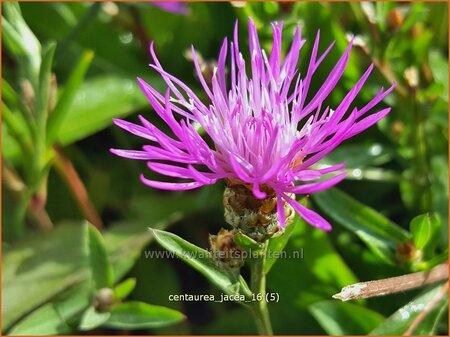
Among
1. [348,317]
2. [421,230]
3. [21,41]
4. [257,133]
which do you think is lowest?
[348,317]

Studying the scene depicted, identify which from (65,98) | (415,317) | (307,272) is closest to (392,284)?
(415,317)

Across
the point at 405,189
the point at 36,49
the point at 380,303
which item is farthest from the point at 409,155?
the point at 36,49

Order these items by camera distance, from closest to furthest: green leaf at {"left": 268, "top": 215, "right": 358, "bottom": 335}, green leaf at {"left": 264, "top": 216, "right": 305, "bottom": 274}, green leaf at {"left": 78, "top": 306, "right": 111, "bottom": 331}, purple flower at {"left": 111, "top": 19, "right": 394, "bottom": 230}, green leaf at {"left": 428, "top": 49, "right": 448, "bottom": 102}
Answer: purple flower at {"left": 111, "top": 19, "right": 394, "bottom": 230} < green leaf at {"left": 264, "top": 216, "right": 305, "bottom": 274} < green leaf at {"left": 78, "top": 306, "right": 111, "bottom": 331} < green leaf at {"left": 268, "top": 215, "right": 358, "bottom": 335} < green leaf at {"left": 428, "top": 49, "right": 448, "bottom": 102}

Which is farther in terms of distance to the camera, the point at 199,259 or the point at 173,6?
the point at 173,6

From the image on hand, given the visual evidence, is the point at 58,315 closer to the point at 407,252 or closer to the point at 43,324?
the point at 43,324

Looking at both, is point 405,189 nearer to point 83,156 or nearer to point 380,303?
point 380,303

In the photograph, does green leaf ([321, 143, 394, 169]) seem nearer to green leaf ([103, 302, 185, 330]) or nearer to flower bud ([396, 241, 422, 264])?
flower bud ([396, 241, 422, 264])

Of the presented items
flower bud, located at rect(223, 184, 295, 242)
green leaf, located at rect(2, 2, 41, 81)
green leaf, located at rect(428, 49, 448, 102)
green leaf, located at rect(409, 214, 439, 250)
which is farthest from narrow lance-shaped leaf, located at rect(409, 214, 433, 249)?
green leaf, located at rect(2, 2, 41, 81)
